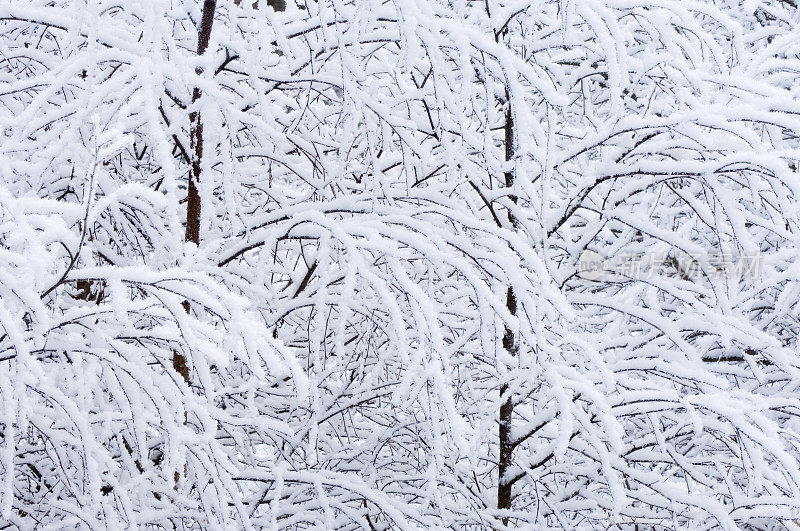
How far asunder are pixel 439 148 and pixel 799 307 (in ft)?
8.34

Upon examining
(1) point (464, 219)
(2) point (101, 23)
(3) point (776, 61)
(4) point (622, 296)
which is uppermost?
(3) point (776, 61)

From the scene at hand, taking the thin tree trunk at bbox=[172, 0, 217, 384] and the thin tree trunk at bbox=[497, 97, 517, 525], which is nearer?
the thin tree trunk at bbox=[172, 0, 217, 384]

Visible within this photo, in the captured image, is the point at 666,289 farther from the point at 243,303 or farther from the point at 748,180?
the point at 243,303

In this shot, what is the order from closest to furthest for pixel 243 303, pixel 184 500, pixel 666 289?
pixel 243 303
pixel 184 500
pixel 666 289

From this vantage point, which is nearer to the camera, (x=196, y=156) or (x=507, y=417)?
(x=196, y=156)

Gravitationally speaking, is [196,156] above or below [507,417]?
above

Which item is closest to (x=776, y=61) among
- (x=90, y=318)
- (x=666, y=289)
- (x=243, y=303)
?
(x=666, y=289)

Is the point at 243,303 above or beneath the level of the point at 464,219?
beneath

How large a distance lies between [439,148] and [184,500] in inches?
72.9

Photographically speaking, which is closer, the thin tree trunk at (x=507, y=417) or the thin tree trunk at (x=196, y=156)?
the thin tree trunk at (x=196, y=156)

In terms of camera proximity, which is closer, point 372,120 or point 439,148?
point 372,120

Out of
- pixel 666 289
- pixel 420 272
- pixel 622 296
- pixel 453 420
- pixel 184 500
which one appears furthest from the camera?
pixel 622 296

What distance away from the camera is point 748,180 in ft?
8.18

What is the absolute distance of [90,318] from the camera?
6.70ft
